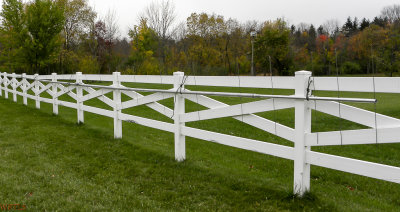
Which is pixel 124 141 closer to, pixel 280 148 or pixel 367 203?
pixel 280 148

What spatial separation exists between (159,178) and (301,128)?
211 centimetres

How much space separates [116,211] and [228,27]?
38897mm

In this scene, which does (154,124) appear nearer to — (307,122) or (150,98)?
(150,98)

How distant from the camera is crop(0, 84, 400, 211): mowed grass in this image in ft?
12.7

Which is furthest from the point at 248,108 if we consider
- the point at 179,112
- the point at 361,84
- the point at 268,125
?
the point at 179,112

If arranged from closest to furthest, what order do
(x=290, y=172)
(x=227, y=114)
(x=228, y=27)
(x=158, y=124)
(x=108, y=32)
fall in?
1. (x=227, y=114)
2. (x=290, y=172)
3. (x=158, y=124)
4. (x=108, y=32)
5. (x=228, y=27)

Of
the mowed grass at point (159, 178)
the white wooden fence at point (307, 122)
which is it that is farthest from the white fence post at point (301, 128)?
the mowed grass at point (159, 178)

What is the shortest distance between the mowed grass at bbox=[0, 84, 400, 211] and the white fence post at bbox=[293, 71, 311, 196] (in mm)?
239

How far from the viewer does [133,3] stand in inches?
1515

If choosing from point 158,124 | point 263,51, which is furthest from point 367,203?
point 263,51

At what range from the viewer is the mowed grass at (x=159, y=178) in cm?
387

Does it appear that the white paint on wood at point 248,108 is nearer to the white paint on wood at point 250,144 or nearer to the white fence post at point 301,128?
the white fence post at point 301,128

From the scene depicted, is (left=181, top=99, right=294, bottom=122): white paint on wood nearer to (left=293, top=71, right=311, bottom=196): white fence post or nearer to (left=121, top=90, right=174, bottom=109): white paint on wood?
(left=293, top=71, right=311, bottom=196): white fence post

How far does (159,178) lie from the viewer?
4762 mm
